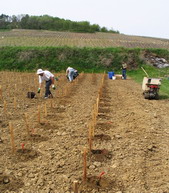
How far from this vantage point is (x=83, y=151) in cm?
418

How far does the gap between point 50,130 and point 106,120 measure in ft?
5.21

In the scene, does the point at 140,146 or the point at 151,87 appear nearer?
the point at 140,146

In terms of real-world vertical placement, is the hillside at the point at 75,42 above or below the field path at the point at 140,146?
above

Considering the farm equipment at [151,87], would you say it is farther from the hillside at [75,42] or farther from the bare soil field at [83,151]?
the hillside at [75,42]

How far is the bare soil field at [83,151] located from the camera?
3.28 metres

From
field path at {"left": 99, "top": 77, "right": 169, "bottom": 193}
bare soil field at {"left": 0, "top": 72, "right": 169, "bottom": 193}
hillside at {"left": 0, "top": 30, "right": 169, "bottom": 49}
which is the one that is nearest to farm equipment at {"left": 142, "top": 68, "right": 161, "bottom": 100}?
field path at {"left": 99, "top": 77, "right": 169, "bottom": 193}

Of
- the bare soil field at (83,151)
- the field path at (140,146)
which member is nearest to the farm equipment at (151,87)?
the field path at (140,146)

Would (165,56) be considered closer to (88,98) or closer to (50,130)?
(88,98)

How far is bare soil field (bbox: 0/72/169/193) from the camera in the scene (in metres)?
3.28

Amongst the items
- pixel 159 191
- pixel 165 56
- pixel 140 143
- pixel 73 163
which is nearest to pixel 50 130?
pixel 73 163

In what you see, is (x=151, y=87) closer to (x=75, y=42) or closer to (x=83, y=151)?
(x=83, y=151)

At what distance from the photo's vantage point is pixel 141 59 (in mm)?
20953

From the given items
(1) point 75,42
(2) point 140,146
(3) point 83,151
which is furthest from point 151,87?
(1) point 75,42

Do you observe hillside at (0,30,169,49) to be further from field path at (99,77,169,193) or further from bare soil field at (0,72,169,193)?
bare soil field at (0,72,169,193)
